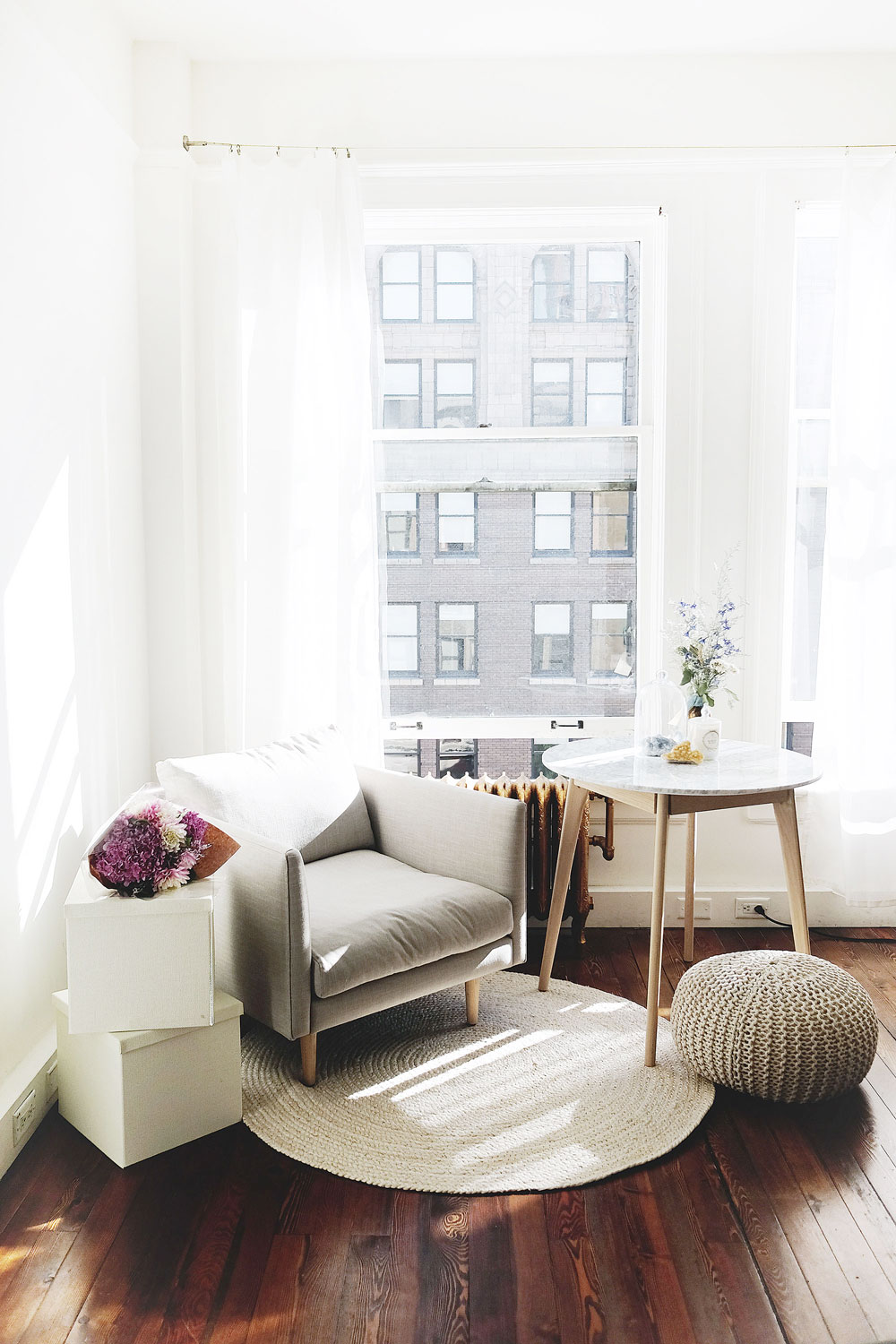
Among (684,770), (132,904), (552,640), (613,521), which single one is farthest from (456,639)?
(132,904)

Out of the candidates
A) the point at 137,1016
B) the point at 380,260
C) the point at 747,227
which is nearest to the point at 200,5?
the point at 380,260

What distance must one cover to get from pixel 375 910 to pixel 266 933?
26 cm

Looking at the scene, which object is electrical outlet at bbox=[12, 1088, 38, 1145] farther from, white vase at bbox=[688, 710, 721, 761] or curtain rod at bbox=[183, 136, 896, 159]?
curtain rod at bbox=[183, 136, 896, 159]

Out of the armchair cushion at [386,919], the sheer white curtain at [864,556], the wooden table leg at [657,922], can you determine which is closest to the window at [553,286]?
the sheer white curtain at [864,556]

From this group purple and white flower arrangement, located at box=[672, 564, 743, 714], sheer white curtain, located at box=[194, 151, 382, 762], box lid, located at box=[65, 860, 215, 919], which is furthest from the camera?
sheer white curtain, located at box=[194, 151, 382, 762]

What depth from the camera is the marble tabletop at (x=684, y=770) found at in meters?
2.34

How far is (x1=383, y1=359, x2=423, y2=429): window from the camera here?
3268 millimetres

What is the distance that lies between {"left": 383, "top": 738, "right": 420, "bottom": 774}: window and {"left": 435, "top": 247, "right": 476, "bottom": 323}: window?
1416mm

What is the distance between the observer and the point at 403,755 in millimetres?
3371

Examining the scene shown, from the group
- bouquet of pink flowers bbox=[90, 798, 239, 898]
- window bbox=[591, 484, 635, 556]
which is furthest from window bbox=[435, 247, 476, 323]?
bouquet of pink flowers bbox=[90, 798, 239, 898]

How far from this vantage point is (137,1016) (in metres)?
1.97

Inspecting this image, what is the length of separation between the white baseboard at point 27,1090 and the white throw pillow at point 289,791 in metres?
0.63

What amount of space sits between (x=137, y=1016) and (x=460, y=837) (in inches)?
35.6

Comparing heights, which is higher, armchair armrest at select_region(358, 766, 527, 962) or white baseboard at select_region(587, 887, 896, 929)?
armchair armrest at select_region(358, 766, 527, 962)
